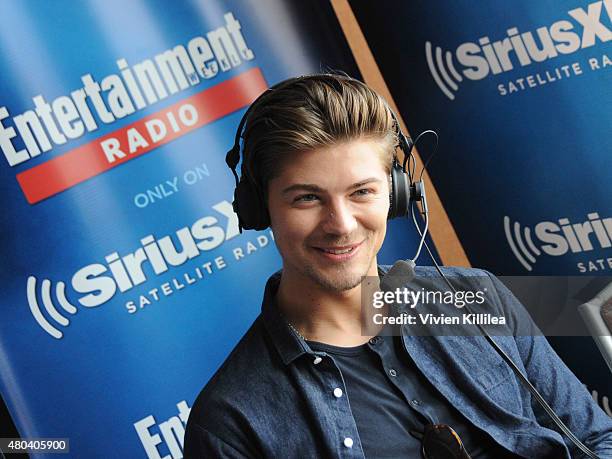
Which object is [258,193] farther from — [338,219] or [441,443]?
[441,443]

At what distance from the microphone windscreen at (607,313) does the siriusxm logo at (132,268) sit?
3.48ft

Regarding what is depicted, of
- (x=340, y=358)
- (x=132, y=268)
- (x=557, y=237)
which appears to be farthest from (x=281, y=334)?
(x=557, y=237)

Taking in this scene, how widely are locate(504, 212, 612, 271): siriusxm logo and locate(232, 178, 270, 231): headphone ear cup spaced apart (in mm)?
986

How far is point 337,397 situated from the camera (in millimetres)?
1320

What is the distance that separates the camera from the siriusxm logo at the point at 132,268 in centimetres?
204

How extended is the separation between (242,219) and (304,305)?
0.60ft

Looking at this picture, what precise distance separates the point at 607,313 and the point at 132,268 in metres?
1.20

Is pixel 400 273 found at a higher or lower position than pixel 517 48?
lower

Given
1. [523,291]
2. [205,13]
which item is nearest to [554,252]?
[523,291]

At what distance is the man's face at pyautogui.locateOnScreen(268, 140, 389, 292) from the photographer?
133 cm

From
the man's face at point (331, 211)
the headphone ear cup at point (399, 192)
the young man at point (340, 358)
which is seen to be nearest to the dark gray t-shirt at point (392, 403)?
the young man at point (340, 358)

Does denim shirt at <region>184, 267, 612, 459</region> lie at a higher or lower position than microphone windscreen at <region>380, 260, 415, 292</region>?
lower

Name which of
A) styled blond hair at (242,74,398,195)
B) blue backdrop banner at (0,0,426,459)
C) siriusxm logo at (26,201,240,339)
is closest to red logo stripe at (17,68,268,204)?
blue backdrop banner at (0,0,426,459)

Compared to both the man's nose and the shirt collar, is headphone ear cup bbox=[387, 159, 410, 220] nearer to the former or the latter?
the man's nose
